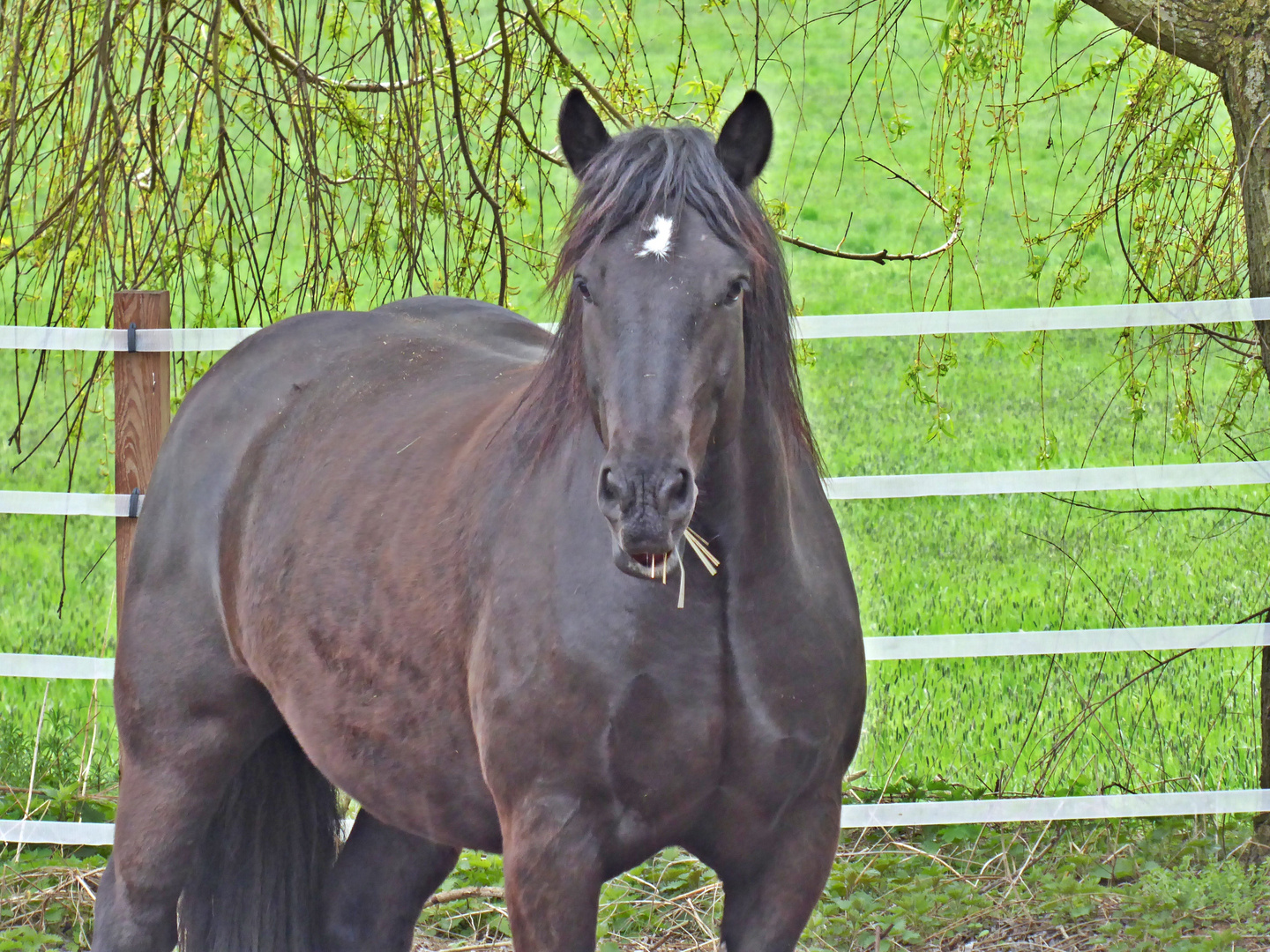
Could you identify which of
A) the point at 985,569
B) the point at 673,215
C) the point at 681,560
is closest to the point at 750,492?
the point at 681,560

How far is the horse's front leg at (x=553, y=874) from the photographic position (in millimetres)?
2023

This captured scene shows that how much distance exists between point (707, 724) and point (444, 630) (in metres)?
0.48

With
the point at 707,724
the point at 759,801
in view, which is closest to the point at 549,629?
the point at 707,724

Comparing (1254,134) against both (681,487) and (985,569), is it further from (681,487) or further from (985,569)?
(985,569)

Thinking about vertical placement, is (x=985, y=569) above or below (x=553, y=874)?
above

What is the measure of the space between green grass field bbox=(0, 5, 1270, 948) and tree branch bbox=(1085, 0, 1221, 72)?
555mm

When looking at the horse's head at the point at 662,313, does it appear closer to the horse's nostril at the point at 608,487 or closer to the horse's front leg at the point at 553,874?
the horse's nostril at the point at 608,487

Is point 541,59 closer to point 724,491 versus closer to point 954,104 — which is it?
point 954,104

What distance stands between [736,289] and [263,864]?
169cm

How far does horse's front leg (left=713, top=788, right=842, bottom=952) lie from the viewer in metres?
2.16

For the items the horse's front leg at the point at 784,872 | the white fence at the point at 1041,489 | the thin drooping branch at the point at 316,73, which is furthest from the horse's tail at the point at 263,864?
the thin drooping branch at the point at 316,73

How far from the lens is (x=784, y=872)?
7.08 feet

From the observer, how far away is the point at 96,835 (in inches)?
140

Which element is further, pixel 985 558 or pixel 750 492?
pixel 985 558
